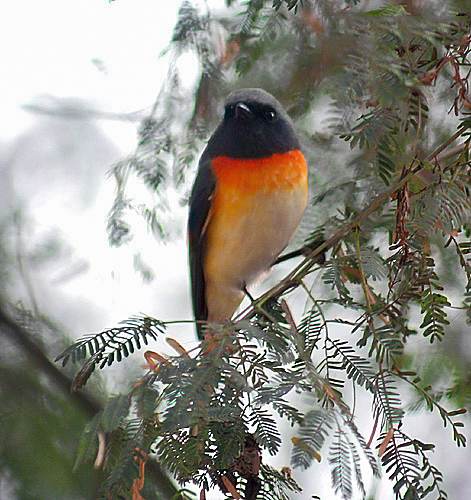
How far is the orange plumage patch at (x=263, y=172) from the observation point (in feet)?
9.05

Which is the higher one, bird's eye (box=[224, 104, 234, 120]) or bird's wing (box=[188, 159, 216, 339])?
bird's eye (box=[224, 104, 234, 120])

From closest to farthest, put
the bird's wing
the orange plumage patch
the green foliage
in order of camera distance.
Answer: the green foliage, the orange plumage patch, the bird's wing

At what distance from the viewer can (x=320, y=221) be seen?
2729 millimetres

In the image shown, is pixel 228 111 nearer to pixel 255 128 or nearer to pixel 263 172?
pixel 255 128

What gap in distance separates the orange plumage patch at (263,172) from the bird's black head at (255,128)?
0.14 feet

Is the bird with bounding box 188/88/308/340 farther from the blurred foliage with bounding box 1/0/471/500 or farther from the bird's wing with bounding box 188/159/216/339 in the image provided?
the blurred foliage with bounding box 1/0/471/500

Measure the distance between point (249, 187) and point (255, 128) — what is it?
12.8 inches

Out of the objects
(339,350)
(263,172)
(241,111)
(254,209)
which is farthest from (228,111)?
(339,350)

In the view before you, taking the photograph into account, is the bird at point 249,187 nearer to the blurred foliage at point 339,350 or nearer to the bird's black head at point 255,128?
the bird's black head at point 255,128

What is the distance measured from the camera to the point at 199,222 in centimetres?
305

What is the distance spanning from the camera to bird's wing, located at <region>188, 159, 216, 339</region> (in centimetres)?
297

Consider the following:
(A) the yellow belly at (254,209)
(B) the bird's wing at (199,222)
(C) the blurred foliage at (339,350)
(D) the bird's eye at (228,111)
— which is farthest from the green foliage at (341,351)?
(B) the bird's wing at (199,222)

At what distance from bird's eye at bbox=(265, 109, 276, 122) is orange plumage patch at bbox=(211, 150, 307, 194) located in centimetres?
19

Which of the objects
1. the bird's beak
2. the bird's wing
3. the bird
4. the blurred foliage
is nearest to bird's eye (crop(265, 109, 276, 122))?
the bird
